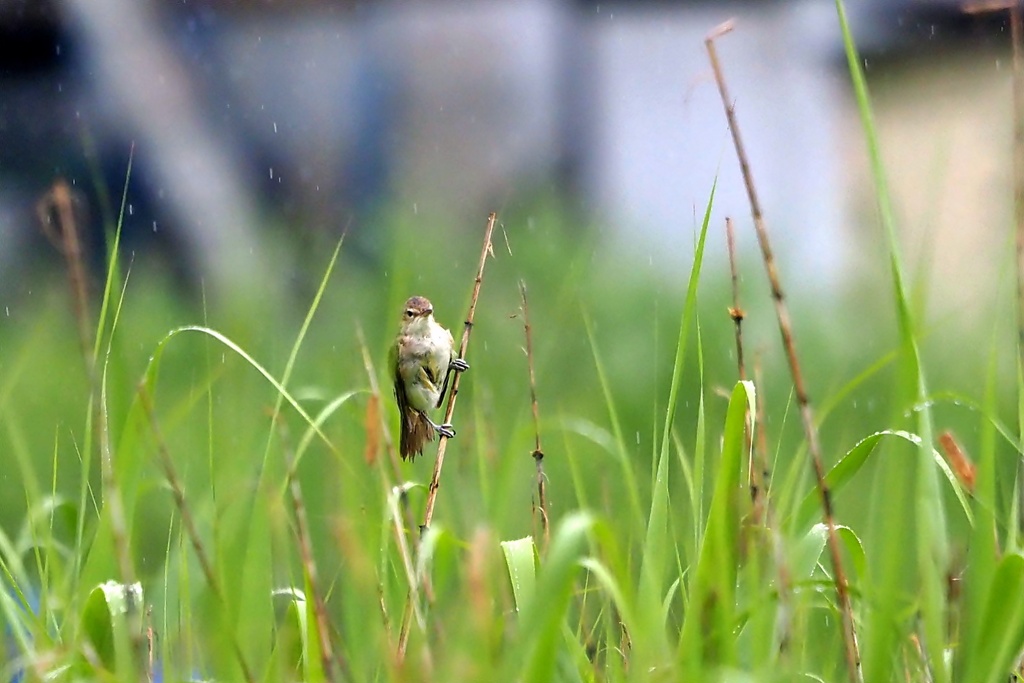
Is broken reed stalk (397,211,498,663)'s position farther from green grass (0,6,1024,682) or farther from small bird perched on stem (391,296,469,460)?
small bird perched on stem (391,296,469,460)

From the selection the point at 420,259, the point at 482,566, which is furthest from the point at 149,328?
the point at 482,566

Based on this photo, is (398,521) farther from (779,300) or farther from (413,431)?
(413,431)

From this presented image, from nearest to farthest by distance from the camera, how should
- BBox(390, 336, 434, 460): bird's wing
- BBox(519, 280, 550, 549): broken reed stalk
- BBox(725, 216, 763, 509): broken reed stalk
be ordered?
BBox(725, 216, 763, 509): broken reed stalk, BBox(519, 280, 550, 549): broken reed stalk, BBox(390, 336, 434, 460): bird's wing

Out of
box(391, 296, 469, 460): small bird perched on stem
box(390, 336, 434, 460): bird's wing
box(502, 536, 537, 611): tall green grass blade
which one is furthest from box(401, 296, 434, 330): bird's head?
box(502, 536, 537, 611): tall green grass blade

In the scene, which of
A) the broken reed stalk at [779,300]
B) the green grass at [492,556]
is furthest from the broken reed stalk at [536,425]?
the broken reed stalk at [779,300]

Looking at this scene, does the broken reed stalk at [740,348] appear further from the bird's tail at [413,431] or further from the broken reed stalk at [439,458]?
the bird's tail at [413,431]

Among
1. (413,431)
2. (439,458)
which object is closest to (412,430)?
(413,431)

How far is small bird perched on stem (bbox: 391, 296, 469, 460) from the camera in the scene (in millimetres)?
1668

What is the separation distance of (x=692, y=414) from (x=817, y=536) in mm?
1180

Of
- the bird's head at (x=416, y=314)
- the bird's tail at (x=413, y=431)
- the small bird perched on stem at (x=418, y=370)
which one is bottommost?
the bird's tail at (x=413, y=431)

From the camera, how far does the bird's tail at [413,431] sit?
5.43 ft

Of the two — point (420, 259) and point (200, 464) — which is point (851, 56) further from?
point (420, 259)

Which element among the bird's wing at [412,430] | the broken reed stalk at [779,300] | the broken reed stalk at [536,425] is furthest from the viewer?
the bird's wing at [412,430]

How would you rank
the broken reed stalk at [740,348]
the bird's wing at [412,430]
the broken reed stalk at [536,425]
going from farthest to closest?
the bird's wing at [412,430], the broken reed stalk at [536,425], the broken reed stalk at [740,348]
